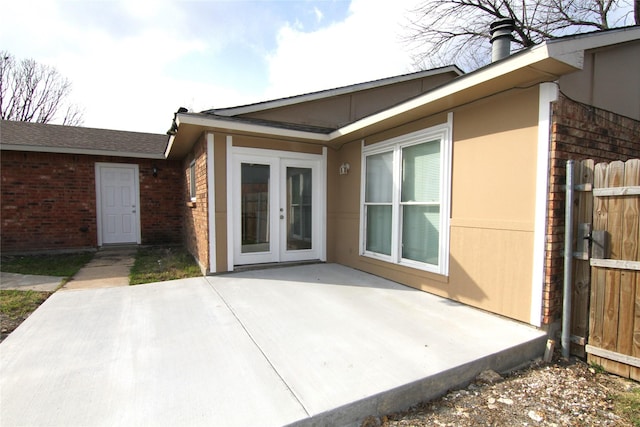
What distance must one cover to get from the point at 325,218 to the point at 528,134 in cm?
383

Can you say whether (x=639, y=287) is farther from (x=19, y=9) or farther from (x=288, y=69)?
(x=288, y=69)

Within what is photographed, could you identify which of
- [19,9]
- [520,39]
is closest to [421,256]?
[19,9]

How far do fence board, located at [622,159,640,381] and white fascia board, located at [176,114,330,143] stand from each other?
4.17m

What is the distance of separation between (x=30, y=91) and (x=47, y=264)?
66.1 ft

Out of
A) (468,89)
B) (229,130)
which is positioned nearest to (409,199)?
(468,89)

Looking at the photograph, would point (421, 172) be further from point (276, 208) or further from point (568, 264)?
point (276, 208)

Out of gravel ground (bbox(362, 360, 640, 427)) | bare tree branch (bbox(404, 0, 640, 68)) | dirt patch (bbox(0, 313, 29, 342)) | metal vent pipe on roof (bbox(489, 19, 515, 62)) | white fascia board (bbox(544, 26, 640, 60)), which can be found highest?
bare tree branch (bbox(404, 0, 640, 68))

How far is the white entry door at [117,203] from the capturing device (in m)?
8.62

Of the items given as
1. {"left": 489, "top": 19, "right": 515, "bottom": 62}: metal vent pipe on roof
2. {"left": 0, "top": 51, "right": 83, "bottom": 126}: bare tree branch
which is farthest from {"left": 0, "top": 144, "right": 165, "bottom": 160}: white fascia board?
{"left": 0, "top": 51, "right": 83, "bottom": 126}: bare tree branch

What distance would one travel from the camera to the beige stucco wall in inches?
128

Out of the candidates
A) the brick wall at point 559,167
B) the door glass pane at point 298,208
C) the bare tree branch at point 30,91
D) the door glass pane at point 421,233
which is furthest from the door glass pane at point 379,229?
the bare tree branch at point 30,91

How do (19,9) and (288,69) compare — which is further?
(288,69)

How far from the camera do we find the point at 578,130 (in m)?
3.24

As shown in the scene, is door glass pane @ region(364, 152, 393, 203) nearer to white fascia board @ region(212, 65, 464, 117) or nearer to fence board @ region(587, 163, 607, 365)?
white fascia board @ region(212, 65, 464, 117)
